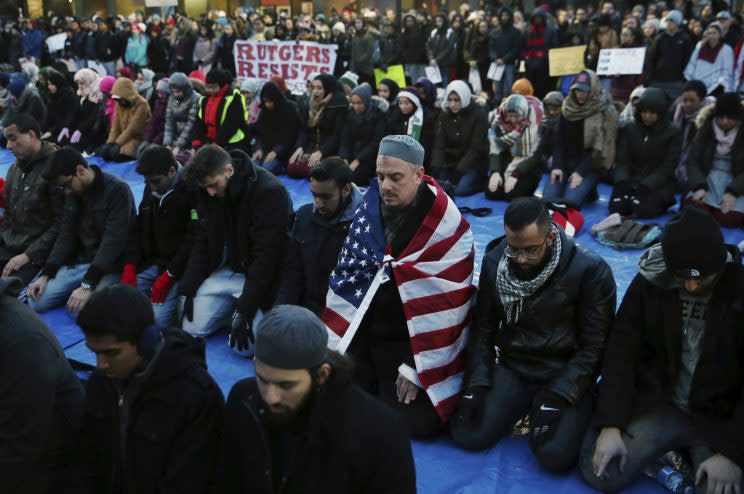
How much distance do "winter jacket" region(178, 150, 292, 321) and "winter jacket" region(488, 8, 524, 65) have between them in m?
8.92

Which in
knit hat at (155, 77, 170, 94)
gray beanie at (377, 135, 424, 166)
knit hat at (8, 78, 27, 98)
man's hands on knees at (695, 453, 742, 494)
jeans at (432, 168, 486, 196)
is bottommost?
jeans at (432, 168, 486, 196)

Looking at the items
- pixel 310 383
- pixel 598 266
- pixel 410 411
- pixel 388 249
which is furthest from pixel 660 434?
pixel 310 383

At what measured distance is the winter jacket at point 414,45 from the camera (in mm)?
14273

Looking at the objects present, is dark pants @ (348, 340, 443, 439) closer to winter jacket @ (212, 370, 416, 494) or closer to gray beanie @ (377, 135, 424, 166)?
gray beanie @ (377, 135, 424, 166)

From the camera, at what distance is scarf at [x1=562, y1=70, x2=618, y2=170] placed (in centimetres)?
714

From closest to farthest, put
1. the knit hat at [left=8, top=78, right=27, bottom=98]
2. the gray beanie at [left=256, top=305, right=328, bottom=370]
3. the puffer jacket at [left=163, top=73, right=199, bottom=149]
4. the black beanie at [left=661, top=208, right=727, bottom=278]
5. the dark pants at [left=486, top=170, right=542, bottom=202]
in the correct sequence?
the gray beanie at [left=256, top=305, right=328, bottom=370] < the black beanie at [left=661, top=208, right=727, bottom=278] < the dark pants at [left=486, top=170, right=542, bottom=202] < the puffer jacket at [left=163, top=73, right=199, bottom=149] < the knit hat at [left=8, top=78, right=27, bottom=98]

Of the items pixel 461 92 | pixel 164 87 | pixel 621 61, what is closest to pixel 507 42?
pixel 621 61

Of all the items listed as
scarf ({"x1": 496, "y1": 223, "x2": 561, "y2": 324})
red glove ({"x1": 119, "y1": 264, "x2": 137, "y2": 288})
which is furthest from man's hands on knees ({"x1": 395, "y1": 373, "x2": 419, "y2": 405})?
red glove ({"x1": 119, "y1": 264, "x2": 137, "y2": 288})

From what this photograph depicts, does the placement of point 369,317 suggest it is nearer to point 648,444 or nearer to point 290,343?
point 648,444

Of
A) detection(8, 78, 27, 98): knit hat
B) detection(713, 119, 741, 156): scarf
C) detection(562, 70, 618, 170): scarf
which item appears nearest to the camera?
detection(713, 119, 741, 156): scarf

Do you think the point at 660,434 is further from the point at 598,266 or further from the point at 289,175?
the point at 289,175

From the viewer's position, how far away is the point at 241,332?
4512 mm

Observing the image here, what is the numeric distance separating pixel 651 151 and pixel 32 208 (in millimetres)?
5432

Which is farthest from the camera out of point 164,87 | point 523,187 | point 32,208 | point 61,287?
point 164,87
